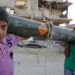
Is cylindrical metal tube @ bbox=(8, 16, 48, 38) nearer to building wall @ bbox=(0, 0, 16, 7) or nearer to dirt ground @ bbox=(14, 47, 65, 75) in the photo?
dirt ground @ bbox=(14, 47, 65, 75)

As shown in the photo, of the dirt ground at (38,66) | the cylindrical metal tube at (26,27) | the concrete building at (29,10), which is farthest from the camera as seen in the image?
the concrete building at (29,10)

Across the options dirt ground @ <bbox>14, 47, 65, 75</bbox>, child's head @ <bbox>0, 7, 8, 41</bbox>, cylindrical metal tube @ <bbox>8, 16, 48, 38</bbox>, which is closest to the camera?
child's head @ <bbox>0, 7, 8, 41</bbox>

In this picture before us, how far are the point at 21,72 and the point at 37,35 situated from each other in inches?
163

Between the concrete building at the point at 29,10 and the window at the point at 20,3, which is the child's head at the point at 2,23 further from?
the window at the point at 20,3

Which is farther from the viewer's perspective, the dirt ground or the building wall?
the building wall

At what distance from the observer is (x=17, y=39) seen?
236cm

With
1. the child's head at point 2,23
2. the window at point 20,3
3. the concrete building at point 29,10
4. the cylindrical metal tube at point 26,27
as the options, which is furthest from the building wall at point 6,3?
the child's head at point 2,23

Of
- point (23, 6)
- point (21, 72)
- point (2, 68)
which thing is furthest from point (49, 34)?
point (23, 6)

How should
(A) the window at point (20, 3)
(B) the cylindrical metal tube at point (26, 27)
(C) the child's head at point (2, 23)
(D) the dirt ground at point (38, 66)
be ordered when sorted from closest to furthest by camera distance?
(C) the child's head at point (2, 23), (B) the cylindrical metal tube at point (26, 27), (D) the dirt ground at point (38, 66), (A) the window at point (20, 3)

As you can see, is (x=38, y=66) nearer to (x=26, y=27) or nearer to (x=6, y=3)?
(x=26, y=27)

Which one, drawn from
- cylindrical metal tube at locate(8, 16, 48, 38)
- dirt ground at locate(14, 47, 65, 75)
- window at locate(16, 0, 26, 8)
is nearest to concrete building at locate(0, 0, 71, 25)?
window at locate(16, 0, 26, 8)

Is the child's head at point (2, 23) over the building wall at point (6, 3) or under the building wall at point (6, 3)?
under

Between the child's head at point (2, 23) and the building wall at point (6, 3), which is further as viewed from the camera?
the building wall at point (6, 3)

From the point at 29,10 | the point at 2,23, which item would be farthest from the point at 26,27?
the point at 29,10
